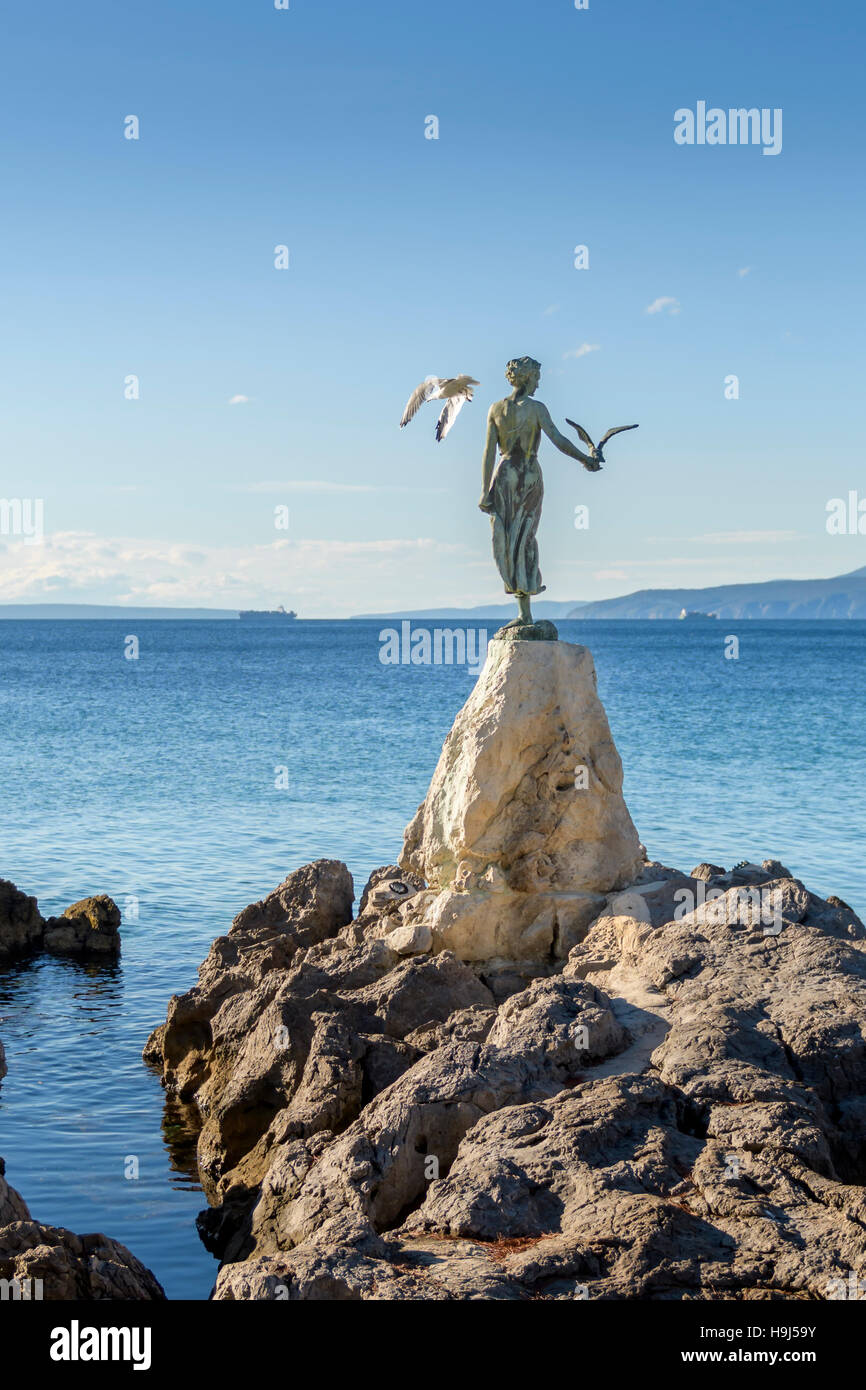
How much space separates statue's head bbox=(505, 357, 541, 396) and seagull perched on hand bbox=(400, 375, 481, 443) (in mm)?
369

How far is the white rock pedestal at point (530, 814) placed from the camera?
13758 mm

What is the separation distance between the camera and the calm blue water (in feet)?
42.3

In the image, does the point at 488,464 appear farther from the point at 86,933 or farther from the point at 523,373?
the point at 86,933

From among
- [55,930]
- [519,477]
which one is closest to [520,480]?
[519,477]

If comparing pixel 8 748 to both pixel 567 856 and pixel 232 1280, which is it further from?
pixel 232 1280

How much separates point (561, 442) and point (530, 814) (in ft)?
12.4

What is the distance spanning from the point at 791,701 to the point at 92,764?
36236mm

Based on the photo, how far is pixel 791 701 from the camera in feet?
212

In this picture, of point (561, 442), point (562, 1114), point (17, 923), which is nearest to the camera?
point (562, 1114)

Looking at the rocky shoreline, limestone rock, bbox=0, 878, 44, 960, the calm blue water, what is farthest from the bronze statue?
limestone rock, bbox=0, 878, 44, 960

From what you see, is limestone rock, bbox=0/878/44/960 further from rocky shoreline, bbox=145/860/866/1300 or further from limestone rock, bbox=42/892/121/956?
rocky shoreline, bbox=145/860/866/1300

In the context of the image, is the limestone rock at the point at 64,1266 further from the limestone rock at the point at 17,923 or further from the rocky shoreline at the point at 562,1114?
the limestone rock at the point at 17,923

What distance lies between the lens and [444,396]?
1413cm

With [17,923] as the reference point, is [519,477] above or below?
above
